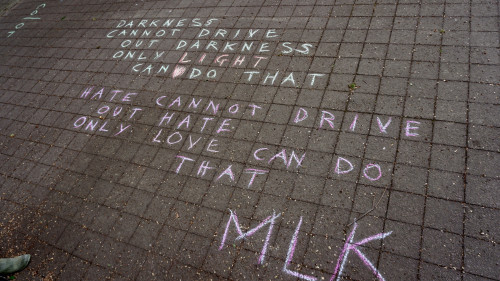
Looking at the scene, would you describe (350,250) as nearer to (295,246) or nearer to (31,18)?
(295,246)

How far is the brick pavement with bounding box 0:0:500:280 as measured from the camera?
3443 mm

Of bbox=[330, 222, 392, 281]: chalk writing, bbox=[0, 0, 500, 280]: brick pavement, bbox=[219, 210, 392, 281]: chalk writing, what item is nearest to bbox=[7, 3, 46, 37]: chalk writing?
bbox=[0, 0, 500, 280]: brick pavement

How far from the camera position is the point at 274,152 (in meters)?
4.36

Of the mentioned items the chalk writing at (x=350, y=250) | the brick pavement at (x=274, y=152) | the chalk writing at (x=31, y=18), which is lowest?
the chalk writing at (x=350, y=250)

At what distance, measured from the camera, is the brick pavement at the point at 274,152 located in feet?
11.3

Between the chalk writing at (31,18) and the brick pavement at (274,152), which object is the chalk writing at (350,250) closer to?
the brick pavement at (274,152)

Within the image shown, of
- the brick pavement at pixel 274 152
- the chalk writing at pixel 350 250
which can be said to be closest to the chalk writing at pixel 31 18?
the brick pavement at pixel 274 152

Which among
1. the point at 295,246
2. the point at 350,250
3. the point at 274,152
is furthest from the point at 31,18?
the point at 350,250

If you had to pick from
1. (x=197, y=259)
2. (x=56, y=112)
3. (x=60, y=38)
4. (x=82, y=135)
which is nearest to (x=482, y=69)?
(x=197, y=259)

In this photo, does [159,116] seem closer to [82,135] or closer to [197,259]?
[82,135]

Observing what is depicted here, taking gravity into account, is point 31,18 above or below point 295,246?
above

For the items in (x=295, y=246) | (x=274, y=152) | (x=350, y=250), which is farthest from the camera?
(x=274, y=152)

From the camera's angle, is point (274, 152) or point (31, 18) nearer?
point (274, 152)

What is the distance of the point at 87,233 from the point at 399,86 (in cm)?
499
